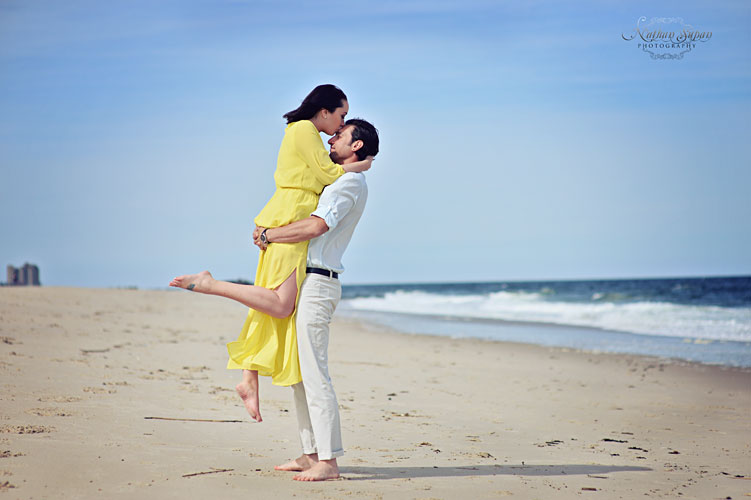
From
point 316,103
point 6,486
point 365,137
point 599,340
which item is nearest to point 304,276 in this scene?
point 365,137

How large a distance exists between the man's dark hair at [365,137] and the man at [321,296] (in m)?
0.01

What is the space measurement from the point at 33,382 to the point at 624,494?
4.21 m

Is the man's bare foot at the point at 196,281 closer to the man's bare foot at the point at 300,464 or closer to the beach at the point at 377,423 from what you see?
the beach at the point at 377,423

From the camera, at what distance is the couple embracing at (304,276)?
3453 mm

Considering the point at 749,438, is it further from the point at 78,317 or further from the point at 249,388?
the point at 78,317

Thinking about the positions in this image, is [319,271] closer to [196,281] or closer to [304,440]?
[196,281]

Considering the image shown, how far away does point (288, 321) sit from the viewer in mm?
3576

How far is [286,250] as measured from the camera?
3.47 m

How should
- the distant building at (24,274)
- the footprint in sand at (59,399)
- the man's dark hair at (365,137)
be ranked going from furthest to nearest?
the distant building at (24,274), the footprint in sand at (59,399), the man's dark hair at (365,137)

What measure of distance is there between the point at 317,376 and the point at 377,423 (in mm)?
1805

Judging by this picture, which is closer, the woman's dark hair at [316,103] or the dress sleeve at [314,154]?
the dress sleeve at [314,154]

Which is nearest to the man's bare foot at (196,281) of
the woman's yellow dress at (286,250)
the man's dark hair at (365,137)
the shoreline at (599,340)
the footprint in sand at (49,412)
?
the woman's yellow dress at (286,250)

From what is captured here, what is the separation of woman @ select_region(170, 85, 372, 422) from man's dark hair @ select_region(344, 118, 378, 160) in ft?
0.21

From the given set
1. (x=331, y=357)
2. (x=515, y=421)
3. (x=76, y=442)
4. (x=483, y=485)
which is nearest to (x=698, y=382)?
(x=515, y=421)
